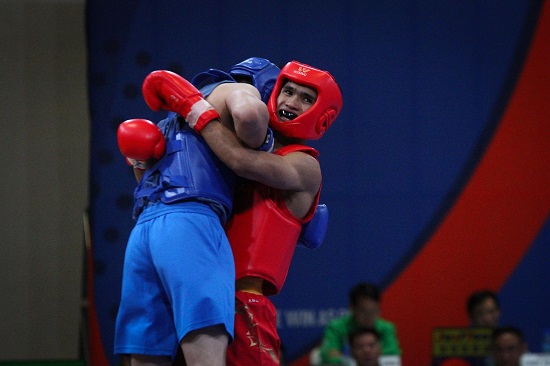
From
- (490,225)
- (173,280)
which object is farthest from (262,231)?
(490,225)

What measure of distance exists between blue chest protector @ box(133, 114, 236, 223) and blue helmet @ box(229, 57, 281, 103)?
1.07 ft

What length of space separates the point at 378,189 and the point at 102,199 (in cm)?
232

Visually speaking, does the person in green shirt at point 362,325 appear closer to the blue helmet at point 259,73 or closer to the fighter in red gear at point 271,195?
the fighter in red gear at point 271,195

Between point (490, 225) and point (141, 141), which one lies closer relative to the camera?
point (141, 141)

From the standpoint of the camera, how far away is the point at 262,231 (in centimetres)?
320

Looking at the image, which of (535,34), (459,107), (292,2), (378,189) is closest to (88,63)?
(292,2)

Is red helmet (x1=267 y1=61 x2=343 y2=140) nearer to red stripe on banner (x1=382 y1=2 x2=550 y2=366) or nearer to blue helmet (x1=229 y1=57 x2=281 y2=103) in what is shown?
blue helmet (x1=229 y1=57 x2=281 y2=103)

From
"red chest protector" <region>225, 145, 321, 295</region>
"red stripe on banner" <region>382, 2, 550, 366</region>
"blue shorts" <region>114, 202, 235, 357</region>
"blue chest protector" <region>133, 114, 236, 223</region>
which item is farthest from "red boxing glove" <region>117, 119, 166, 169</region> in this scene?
"red stripe on banner" <region>382, 2, 550, 366</region>

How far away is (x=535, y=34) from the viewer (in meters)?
7.23

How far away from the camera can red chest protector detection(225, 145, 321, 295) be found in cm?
319

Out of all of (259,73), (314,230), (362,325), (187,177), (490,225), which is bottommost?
(362,325)

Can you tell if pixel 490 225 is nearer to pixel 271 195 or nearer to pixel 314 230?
pixel 314 230

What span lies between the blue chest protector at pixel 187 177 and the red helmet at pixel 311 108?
0.30m

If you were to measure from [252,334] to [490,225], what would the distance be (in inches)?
176
